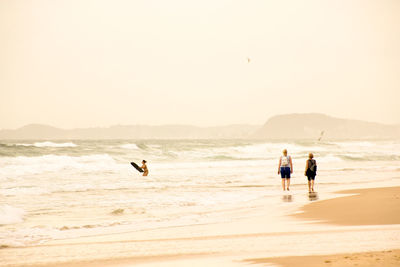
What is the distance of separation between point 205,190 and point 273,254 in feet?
33.4

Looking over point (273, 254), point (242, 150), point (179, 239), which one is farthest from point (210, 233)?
point (242, 150)

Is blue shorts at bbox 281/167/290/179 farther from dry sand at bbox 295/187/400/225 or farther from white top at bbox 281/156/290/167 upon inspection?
dry sand at bbox 295/187/400/225

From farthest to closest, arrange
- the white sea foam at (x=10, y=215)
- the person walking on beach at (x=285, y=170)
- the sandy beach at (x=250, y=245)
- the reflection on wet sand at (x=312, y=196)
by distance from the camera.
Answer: the person walking on beach at (x=285, y=170), the reflection on wet sand at (x=312, y=196), the white sea foam at (x=10, y=215), the sandy beach at (x=250, y=245)

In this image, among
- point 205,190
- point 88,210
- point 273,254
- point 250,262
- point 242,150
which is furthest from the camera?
point 242,150

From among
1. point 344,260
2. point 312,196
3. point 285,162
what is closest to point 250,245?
point 344,260

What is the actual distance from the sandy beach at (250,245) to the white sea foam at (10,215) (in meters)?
2.66

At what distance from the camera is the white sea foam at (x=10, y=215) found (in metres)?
9.65

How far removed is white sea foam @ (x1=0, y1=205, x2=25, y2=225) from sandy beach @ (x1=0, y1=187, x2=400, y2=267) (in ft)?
8.72

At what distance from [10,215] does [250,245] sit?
20.1 feet

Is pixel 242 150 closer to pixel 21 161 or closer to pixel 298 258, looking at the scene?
pixel 21 161

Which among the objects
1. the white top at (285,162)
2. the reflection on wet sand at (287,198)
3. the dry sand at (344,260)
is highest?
the white top at (285,162)

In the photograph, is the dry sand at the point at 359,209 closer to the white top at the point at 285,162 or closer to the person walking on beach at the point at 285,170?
the person walking on beach at the point at 285,170

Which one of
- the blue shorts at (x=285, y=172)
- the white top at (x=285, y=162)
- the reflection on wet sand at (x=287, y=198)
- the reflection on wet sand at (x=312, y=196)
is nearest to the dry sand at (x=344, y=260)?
the reflection on wet sand at (x=287, y=198)

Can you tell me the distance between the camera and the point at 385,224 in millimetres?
8367
